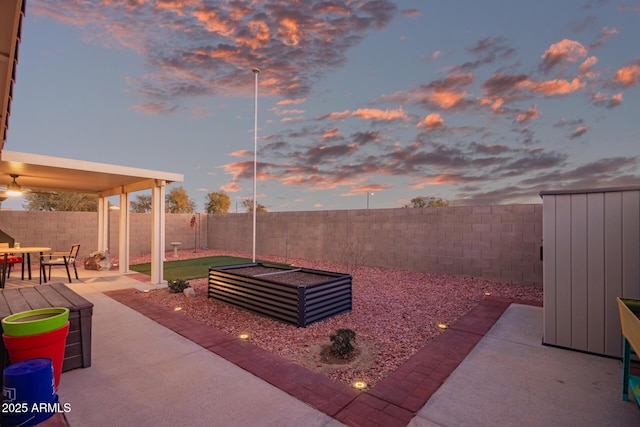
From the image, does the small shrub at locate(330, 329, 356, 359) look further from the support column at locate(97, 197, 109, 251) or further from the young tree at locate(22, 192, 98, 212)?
the young tree at locate(22, 192, 98, 212)

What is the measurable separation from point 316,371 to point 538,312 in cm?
403

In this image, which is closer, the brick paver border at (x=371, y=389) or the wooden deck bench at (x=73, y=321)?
the brick paver border at (x=371, y=389)

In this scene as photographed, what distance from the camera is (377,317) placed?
4.58 metres

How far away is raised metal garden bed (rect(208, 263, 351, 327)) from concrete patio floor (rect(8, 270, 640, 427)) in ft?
3.08

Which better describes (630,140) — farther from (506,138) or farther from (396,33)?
(396,33)

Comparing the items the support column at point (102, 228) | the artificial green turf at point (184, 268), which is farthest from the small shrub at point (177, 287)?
the support column at point (102, 228)

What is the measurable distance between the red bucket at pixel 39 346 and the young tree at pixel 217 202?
119 feet

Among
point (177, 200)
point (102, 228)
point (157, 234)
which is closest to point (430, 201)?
point (177, 200)

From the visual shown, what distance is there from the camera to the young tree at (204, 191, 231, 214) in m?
37.2

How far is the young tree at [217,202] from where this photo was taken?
1467 inches

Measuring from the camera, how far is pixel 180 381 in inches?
102

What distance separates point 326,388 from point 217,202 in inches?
1472

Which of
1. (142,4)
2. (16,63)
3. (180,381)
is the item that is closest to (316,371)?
(180,381)

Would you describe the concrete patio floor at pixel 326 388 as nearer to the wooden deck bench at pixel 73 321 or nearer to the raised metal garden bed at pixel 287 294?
the wooden deck bench at pixel 73 321
